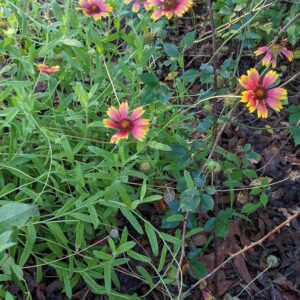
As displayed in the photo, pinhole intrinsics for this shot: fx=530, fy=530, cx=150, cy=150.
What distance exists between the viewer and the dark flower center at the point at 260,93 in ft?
4.03

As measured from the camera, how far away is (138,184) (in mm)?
1419

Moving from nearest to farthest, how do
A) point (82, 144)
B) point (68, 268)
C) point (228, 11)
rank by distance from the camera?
point (68, 268) → point (82, 144) → point (228, 11)

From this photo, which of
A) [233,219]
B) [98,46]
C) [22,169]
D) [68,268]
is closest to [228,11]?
[98,46]

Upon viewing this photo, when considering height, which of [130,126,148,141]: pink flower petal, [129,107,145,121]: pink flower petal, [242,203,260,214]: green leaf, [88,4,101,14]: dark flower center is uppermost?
[88,4,101,14]: dark flower center

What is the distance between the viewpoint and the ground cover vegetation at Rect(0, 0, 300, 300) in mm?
1310

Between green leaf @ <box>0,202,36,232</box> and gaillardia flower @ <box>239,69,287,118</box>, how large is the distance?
536 mm

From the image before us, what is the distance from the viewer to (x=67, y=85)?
1701mm

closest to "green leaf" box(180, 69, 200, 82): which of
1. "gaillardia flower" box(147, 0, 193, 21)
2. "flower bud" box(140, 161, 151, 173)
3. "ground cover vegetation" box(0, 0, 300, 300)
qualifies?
"ground cover vegetation" box(0, 0, 300, 300)

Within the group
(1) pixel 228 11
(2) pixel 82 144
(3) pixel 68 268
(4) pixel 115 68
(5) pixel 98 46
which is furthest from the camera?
(1) pixel 228 11

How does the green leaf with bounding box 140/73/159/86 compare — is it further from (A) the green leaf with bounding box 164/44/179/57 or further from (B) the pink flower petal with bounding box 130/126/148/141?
(A) the green leaf with bounding box 164/44/179/57

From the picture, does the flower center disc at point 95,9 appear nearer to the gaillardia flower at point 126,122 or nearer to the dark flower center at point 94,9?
the dark flower center at point 94,9

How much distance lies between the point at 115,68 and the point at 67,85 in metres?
0.17

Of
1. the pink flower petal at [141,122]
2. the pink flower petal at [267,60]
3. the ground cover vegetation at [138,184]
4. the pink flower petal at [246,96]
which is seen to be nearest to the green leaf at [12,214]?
the ground cover vegetation at [138,184]

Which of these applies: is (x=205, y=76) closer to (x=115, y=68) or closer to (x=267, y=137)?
(x=115, y=68)
